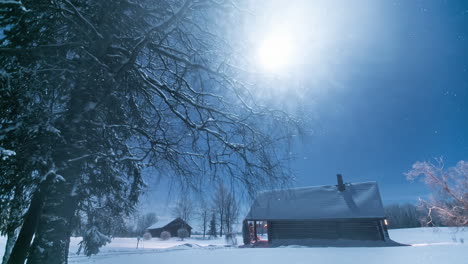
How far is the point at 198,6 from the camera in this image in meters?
3.45

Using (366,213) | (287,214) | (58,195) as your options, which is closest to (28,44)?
(58,195)

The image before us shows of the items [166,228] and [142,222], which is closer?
[142,222]

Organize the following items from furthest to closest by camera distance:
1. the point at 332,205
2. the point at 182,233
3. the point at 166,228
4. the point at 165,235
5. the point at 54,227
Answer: the point at 166,228
the point at 165,235
the point at 182,233
the point at 332,205
the point at 54,227

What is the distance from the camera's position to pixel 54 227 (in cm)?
277

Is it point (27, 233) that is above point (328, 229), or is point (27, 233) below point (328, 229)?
above

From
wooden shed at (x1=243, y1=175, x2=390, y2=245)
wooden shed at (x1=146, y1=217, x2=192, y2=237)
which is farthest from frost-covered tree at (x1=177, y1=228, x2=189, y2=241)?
wooden shed at (x1=243, y1=175, x2=390, y2=245)

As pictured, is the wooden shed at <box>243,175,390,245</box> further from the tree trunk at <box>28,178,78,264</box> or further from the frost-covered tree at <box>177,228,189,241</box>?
the frost-covered tree at <box>177,228,189,241</box>

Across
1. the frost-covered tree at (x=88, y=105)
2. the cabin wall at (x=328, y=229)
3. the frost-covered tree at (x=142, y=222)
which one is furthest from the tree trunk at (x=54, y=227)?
the cabin wall at (x=328, y=229)

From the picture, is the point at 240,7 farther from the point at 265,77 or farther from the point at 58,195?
the point at 58,195

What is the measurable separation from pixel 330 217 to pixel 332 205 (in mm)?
1680

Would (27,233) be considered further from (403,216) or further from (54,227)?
(403,216)

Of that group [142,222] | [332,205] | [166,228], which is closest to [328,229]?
[332,205]

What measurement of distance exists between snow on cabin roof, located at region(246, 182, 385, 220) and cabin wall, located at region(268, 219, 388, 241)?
632mm

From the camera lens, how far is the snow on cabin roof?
1762 centimetres
